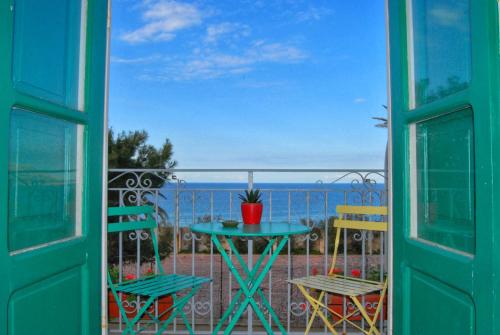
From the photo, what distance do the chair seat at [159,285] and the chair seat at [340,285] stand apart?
27.7 inches

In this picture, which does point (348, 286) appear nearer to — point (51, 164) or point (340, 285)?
point (340, 285)

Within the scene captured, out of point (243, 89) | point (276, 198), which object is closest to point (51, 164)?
point (276, 198)

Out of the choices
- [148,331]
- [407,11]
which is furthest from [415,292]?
[148,331]

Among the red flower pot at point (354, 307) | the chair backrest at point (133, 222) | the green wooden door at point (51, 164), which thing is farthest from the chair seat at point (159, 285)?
the red flower pot at point (354, 307)

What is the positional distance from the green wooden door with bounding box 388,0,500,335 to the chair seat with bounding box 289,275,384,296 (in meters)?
0.95

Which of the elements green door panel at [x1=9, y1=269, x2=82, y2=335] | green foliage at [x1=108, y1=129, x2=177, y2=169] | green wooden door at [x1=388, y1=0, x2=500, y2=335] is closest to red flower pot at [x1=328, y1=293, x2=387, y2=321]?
green wooden door at [x1=388, y1=0, x2=500, y2=335]

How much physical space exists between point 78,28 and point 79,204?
2.17 feet

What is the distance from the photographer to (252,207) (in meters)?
3.10

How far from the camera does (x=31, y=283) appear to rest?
1.39 meters

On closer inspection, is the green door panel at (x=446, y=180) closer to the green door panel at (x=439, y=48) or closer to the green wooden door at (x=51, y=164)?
the green door panel at (x=439, y=48)

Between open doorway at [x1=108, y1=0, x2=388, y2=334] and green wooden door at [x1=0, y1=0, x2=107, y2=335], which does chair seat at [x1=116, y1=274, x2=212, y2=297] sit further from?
open doorway at [x1=108, y1=0, x2=388, y2=334]

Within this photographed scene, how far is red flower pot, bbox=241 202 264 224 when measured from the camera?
311 cm

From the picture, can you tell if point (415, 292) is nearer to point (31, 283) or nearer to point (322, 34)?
point (31, 283)

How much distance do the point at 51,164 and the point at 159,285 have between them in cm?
160
